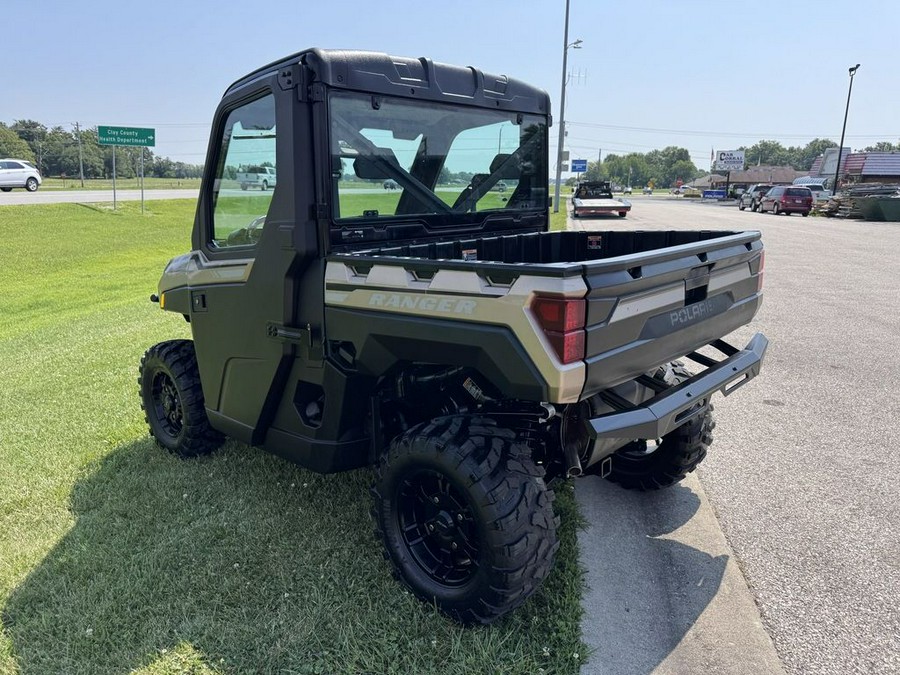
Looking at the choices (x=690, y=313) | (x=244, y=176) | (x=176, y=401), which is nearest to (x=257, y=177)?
(x=244, y=176)

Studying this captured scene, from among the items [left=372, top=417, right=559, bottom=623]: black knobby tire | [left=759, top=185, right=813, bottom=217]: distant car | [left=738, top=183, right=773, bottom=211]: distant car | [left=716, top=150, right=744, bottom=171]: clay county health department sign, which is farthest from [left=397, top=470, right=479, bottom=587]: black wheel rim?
[left=716, top=150, right=744, bottom=171]: clay county health department sign

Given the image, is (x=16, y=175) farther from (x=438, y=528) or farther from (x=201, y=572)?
(x=438, y=528)

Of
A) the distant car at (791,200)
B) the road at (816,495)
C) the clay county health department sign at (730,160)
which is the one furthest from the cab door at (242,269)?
the clay county health department sign at (730,160)

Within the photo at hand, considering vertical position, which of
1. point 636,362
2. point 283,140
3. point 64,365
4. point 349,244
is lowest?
point 64,365

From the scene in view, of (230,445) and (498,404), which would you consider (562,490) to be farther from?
(230,445)

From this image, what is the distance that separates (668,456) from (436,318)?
1.96m

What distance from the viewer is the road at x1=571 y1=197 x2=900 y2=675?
2.78 meters

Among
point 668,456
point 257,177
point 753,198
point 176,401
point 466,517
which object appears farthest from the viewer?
point 753,198

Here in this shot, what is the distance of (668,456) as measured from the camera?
Answer: 152 inches

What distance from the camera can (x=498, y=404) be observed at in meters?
2.99

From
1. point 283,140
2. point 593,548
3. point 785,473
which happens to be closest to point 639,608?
point 593,548

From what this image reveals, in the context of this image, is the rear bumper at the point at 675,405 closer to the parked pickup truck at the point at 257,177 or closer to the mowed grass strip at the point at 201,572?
the mowed grass strip at the point at 201,572

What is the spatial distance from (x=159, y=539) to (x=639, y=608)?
7.98 ft

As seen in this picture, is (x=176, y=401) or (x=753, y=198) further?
(x=753, y=198)
